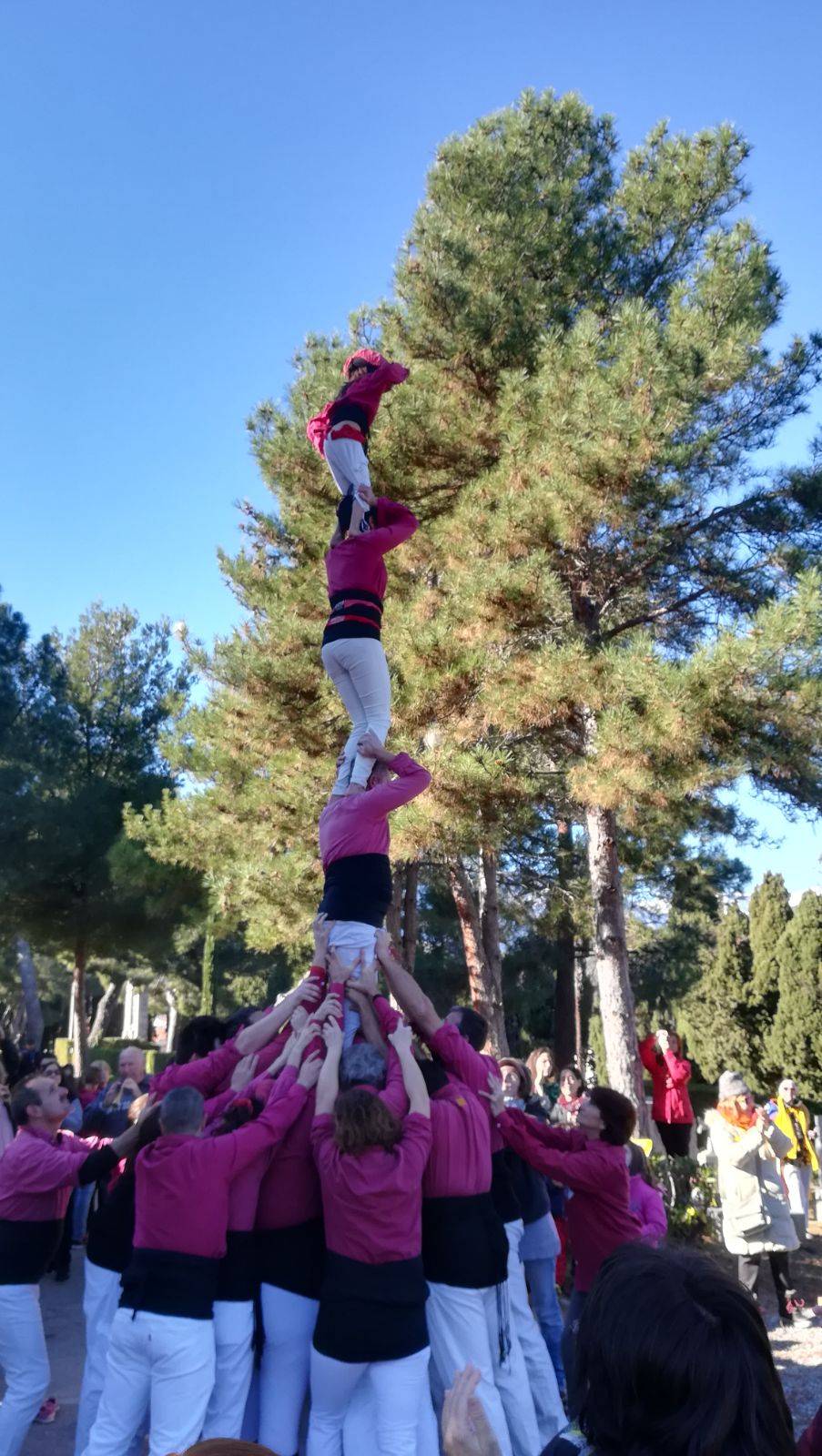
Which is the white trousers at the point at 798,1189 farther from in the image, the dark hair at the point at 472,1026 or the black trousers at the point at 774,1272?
A: the dark hair at the point at 472,1026

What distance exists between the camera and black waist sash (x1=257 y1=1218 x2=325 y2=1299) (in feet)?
12.6

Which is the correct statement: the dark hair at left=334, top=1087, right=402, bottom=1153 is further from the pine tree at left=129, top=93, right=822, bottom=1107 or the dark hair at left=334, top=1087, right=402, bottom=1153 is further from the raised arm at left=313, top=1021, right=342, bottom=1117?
the pine tree at left=129, top=93, right=822, bottom=1107

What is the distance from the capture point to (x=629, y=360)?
953 centimetres

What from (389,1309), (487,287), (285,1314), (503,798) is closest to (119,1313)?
(285,1314)

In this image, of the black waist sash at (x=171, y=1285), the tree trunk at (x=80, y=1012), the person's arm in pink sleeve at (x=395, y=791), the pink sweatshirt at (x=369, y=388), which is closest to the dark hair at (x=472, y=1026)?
the person's arm in pink sleeve at (x=395, y=791)

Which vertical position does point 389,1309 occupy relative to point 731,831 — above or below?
below

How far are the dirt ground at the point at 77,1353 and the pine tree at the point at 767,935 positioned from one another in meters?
9.55

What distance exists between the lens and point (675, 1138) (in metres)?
10.6

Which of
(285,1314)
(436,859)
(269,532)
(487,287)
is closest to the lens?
(285,1314)

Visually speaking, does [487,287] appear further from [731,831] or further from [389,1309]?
[389,1309]

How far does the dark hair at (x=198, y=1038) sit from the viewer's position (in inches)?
198

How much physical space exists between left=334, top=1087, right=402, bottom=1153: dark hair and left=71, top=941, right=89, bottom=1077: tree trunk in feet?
62.3

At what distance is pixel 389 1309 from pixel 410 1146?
1.68 feet

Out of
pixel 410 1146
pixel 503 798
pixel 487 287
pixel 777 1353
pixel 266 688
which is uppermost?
pixel 487 287
